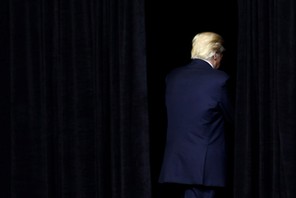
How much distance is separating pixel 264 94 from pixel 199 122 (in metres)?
0.39

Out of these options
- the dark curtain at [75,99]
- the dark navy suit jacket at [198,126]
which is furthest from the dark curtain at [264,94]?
the dark curtain at [75,99]

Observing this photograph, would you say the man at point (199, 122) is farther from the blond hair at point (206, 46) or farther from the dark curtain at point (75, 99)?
the dark curtain at point (75, 99)

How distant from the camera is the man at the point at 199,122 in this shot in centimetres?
413

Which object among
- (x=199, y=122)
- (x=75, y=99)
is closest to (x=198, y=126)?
(x=199, y=122)

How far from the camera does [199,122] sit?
13.6ft

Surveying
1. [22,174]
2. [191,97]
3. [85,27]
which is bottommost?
[22,174]

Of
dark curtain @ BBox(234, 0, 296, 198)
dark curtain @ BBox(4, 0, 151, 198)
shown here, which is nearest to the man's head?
dark curtain @ BBox(234, 0, 296, 198)

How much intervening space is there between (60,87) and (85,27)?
1.30ft

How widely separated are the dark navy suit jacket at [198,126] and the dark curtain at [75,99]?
0.75 feet

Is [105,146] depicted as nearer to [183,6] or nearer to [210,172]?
[210,172]

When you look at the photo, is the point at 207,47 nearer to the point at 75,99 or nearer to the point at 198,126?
the point at 198,126

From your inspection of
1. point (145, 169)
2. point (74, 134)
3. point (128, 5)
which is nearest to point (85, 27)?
point (128, 5)

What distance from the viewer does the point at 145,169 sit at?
439cm

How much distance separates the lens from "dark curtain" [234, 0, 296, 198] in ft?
13.0
